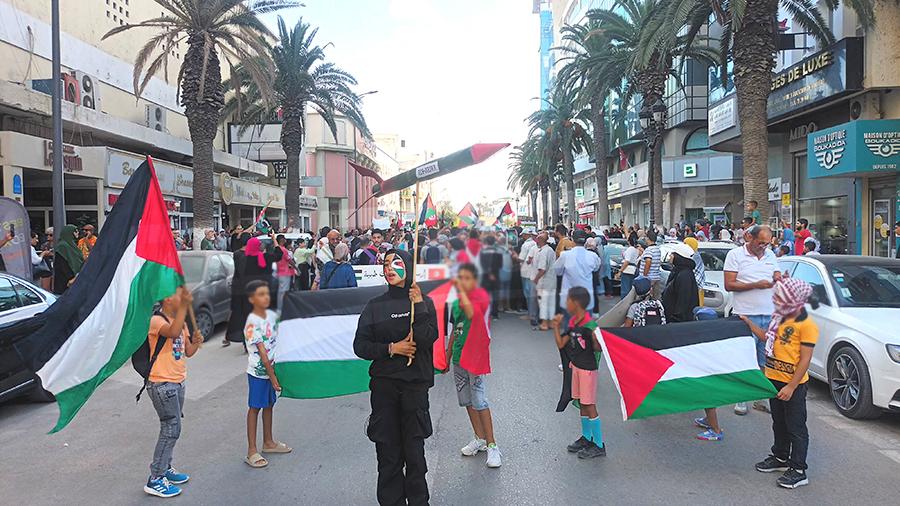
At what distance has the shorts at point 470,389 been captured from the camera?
5.32m

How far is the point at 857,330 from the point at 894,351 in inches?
19.2

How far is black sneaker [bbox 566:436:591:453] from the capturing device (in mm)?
5488

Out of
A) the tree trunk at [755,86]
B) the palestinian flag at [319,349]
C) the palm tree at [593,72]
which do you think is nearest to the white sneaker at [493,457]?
the palestinian flag at [319,349]

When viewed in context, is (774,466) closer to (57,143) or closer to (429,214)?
(429,214)

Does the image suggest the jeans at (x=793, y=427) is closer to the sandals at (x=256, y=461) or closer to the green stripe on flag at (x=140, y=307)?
the sandals at (x=256, y=461)

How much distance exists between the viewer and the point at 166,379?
4742mm

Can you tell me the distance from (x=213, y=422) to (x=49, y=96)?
17.0 m

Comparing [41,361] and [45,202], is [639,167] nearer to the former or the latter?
[45,202]

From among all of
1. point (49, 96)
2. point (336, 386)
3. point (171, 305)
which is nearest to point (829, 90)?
point (336, 386)

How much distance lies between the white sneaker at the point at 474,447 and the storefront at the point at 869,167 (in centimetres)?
1600

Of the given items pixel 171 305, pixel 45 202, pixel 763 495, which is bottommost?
pixel 763 495

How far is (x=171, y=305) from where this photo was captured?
4.45 metres

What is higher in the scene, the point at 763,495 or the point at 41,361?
the point at 41,361

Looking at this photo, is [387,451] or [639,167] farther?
[639,167]
